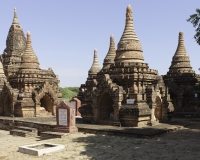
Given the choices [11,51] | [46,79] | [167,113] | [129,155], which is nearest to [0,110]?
[46,79]

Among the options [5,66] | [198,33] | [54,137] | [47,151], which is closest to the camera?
[47,151]

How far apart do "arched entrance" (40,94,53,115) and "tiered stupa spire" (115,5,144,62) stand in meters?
10.3

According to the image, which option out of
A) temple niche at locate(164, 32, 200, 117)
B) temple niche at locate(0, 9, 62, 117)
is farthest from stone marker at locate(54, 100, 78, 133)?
temple niche at locate(164, 32, 200, 117)

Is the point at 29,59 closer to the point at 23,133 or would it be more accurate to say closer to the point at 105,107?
the point at 23,133

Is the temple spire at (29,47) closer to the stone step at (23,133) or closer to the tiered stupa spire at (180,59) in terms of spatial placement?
the stone step at (23,133)

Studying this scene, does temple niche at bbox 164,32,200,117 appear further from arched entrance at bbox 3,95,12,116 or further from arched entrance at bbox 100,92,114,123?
arched entrance at bbox 3,95,12,116

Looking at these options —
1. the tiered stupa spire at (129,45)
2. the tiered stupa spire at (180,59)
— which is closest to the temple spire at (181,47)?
the tiered stupa spire at (180,59)

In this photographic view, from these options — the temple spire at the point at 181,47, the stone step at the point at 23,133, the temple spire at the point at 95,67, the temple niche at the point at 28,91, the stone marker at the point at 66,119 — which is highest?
the temple spire at the point at 181,47

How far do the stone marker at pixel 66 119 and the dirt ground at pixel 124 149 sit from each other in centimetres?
142

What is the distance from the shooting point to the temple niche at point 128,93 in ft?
63.3

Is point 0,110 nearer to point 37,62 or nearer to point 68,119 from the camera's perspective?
point 37,62

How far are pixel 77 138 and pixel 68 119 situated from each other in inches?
85.3

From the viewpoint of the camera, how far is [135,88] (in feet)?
67.8

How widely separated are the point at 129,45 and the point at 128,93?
458cm
